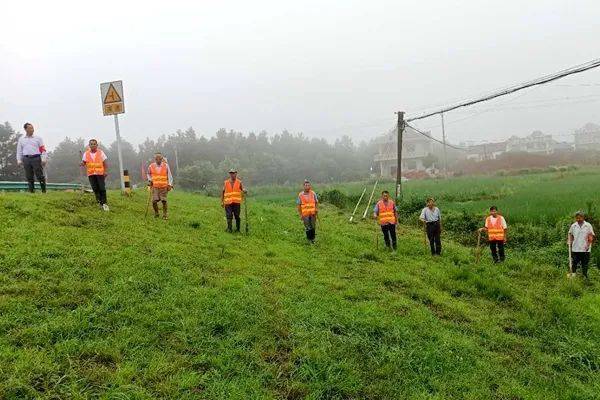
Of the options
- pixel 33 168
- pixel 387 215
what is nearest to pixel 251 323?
pixel 387 215

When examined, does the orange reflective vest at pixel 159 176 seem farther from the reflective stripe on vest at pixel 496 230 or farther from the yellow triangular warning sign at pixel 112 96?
the reflective stripe on vest at pixel 496 230

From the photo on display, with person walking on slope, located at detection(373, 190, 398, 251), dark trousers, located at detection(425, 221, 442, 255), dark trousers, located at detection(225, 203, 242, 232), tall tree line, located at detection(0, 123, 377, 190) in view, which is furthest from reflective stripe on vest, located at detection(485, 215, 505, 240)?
tall tree line, located at detection(0, 123, 377, 190)

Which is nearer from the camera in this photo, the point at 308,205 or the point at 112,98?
the point at 308,205

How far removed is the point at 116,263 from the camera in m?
8.11

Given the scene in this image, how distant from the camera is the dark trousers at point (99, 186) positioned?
12.2 meters

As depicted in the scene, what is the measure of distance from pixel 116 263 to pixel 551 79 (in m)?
15.3

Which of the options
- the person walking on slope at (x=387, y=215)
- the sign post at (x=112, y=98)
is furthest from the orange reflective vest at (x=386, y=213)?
the sign post at (x=112, y=98)

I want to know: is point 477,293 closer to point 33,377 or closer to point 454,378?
point 454,378

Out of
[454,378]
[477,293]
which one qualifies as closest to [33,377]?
[454,378]

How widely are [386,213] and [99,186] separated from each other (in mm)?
8007

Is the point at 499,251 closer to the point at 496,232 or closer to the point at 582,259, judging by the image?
the point at 496,232

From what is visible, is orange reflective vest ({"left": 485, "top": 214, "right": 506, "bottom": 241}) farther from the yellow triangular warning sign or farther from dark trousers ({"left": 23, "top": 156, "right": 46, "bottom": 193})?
dark trousers ({"left": 23, "top": 156, "right": 46, "bottom": 193})

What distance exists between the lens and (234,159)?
6994 cm

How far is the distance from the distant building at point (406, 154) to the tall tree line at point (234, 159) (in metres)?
3.89
